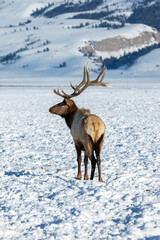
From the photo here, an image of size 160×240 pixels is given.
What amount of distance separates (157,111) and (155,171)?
1224cm

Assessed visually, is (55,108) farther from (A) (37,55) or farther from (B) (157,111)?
(A) (37,55)

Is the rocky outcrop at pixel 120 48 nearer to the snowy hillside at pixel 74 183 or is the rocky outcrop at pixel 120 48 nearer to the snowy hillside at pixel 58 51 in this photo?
the snowy hillside at pixel 58 51

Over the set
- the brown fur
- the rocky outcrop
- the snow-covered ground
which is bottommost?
the snow-covered ground

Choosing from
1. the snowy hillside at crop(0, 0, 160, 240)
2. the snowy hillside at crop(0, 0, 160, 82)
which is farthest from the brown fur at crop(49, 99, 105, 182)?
the snowy hillside at crop(0, 0, 160, 82)

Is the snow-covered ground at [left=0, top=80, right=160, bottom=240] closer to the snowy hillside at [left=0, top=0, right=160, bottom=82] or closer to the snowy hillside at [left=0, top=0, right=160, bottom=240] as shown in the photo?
the snowy hillside at [left=0, top=0, right=160, bottom=240]

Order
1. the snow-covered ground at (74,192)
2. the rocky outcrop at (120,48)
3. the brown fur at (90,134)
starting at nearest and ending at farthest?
the snow-covered ground at (74,192)
the brown fur at (90,134)
the rocky outcrop at (120,48)

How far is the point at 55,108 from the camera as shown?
26.6ft

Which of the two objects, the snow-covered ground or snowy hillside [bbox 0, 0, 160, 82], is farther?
snowy hillside [bbox 0, 0, 160, 82]

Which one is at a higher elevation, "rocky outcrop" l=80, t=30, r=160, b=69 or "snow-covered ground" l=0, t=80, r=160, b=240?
Result: "rocky outcrop" l=80, t=30, r=160, b=69

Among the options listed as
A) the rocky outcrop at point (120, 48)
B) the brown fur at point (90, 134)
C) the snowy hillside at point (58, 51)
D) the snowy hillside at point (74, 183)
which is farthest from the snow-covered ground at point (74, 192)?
the rocky outcrop at point (120, 48)

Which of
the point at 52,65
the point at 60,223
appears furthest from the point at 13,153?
the point at 52,65

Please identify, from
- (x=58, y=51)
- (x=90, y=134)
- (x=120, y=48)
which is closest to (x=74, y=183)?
(x=90, y=134)

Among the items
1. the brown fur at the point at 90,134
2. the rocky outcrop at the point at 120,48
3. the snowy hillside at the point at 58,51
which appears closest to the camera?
the brown fur at the point at 90,134

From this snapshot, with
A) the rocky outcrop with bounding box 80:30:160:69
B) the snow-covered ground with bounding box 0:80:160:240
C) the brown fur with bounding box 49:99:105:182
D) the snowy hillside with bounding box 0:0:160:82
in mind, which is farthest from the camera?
the rocky outcrop with bounding box 80:30:160:69
